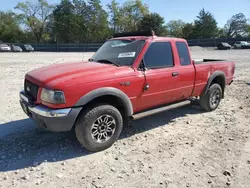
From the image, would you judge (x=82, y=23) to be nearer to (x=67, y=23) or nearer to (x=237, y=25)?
(x=67, y=23)

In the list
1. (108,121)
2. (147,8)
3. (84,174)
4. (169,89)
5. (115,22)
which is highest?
(147,8)

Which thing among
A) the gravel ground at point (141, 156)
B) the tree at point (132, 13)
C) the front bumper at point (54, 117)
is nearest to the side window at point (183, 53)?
the gravel ground at point (141, 156)

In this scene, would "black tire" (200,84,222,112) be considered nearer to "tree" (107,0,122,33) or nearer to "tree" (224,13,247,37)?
"tree" (107,0,122,33)

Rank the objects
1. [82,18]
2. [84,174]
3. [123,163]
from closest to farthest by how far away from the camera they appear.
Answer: [84,174] → [123,163] → [82,18]

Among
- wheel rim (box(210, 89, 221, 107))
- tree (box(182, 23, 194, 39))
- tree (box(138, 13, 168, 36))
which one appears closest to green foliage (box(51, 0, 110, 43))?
tree (box(138, 13, 168, 36))

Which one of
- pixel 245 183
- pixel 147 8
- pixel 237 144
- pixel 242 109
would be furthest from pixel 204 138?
pixel 147 8

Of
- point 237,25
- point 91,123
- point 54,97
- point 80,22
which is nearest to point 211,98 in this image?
point 91,123

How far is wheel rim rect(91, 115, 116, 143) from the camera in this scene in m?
3.67

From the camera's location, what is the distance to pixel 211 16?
72375mm

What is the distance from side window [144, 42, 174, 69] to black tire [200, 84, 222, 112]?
154 centimetres

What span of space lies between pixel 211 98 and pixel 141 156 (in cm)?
294

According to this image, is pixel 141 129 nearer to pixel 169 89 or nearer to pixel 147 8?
pixel 169 89

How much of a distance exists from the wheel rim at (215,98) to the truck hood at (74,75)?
2805 mm

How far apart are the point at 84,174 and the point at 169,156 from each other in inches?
54.6
